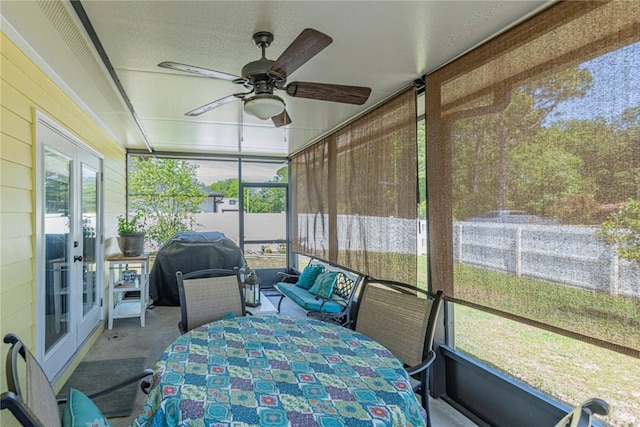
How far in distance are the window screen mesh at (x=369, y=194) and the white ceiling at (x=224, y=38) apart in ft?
1.27

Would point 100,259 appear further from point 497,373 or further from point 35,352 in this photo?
point 497,373

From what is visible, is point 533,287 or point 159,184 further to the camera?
point 159,184

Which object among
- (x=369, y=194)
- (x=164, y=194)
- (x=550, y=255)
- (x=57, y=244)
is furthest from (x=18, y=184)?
(x=164, y=194)

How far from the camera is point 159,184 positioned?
20.9 feet

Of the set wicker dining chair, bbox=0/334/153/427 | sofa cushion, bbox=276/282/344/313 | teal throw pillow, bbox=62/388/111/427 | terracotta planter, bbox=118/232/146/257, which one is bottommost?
sofa cushion, bbox=276/282/344/313

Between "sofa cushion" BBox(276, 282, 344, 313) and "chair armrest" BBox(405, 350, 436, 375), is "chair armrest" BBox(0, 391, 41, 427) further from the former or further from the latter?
"sofa cushion" BBox(276, 282, 344, 313)

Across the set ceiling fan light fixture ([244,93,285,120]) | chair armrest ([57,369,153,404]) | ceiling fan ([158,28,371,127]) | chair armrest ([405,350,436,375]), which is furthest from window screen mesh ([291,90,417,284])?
chair armrest ([57,369,153,404])

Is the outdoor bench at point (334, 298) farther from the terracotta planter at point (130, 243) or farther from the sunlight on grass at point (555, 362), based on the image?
the terracotta planter at point (130, 243)

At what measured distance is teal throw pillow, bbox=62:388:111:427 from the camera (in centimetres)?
119

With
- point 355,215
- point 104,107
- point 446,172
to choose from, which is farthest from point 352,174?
point 104,107

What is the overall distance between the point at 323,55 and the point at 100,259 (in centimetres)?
374

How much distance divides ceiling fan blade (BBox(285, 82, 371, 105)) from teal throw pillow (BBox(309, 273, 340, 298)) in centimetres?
254

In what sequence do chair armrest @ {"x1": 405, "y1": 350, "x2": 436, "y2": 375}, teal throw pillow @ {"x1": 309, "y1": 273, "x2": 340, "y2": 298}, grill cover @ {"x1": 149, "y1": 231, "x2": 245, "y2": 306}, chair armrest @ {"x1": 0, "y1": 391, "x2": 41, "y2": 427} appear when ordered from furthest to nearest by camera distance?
grill cover @ {"x1": 149, "y1": 231, "x2": 245, "y2": 306}
teal throw pillow @ {"x1": 309, "y1": 273, "x2": 340, "y2": 298}
chair armrest @ {"x1": 405, "y1": 350, "x2": 436, "y2": 375}
chair armrest @ {"x1": 0, "y1": 391, "x2": 41, "y2": 427}

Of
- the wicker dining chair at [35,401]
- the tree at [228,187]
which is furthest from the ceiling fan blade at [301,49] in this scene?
the tree at [228,187]
